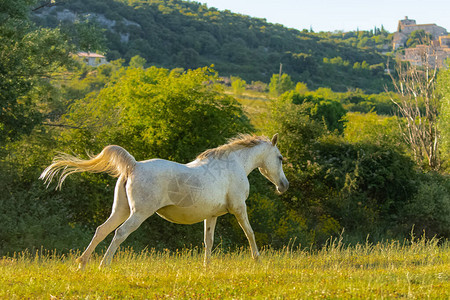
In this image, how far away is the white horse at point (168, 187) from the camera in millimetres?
8094

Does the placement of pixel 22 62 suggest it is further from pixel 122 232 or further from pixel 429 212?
pixel 429 212

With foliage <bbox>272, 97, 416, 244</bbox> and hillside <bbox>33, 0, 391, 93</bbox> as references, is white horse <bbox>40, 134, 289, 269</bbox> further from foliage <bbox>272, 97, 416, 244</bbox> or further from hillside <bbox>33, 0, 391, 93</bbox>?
hillside <bbox>33, 0, 391, 93</bbox>

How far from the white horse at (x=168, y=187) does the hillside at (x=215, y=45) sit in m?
103

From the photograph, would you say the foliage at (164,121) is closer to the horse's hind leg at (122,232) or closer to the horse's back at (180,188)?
the horse's back at (180,188)

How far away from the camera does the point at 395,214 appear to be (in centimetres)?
2567

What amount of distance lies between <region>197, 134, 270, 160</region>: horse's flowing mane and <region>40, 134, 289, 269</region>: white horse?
0.02 m

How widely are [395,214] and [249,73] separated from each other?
108320mm

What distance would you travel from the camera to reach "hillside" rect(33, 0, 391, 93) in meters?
121

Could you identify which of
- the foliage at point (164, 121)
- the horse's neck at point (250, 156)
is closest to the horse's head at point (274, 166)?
the horse's neck at point (250, 156)

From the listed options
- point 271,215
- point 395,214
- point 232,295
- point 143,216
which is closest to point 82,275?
point 143,216

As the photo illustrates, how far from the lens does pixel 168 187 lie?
840 cm

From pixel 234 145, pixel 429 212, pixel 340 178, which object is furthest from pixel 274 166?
pixel 429 212

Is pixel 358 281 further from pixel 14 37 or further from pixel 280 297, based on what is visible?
pixel 14 37

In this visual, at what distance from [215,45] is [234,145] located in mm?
133561
